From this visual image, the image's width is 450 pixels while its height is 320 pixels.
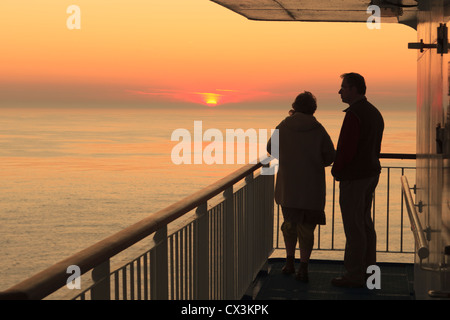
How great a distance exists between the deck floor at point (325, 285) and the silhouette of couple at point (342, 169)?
0.14 meters

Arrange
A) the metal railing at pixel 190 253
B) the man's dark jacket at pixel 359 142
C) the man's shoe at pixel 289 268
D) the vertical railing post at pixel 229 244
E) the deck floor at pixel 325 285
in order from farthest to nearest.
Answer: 1. the man's shoe at pixel 289 268
2. the deck floor at pixel 325 285
3. the man's dark jacket at pixel 359 142
4. the vertical railing post at pixel 229 244
5. the metal railing at pixel 190 253

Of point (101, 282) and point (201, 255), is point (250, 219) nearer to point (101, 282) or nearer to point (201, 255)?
point (201, 255)

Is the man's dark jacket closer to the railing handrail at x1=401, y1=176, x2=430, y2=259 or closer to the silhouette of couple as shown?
the silhouette of couple

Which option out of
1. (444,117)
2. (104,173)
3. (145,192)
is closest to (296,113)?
(444,117)

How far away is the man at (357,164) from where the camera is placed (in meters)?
5.50

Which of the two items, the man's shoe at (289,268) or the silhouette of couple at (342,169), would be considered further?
the man's shoe at (289,268)

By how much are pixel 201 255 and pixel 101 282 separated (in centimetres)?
155

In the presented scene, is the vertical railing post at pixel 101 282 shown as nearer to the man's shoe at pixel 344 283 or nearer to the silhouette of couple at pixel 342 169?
the silhouette of couple at pixel 342 169

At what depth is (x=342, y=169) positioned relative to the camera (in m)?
5.57

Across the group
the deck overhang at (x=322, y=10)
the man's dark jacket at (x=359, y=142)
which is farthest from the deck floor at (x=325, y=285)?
the deck overhang at (x=322, y=10)

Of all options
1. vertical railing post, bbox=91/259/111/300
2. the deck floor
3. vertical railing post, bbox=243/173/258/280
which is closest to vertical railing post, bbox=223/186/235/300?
vertical railing post, bbox=243/173/258/280

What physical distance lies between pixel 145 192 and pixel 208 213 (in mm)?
24786

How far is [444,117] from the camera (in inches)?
136

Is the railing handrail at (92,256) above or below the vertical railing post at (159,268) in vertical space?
above
